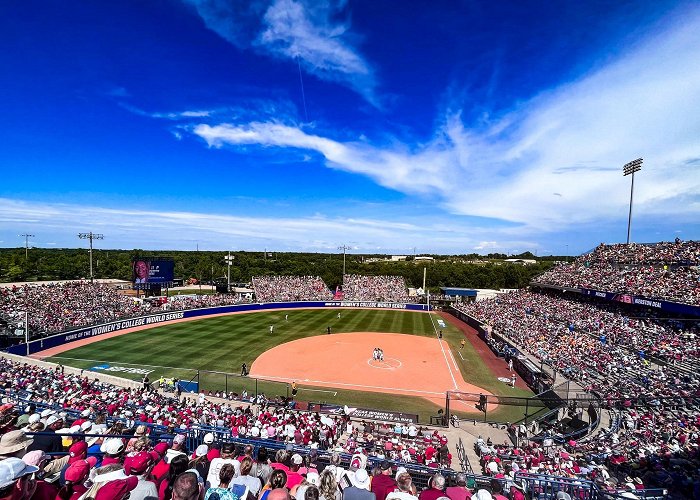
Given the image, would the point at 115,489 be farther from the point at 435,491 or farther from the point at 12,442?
the point at 435,491

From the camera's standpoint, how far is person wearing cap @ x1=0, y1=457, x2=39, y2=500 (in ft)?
10.6

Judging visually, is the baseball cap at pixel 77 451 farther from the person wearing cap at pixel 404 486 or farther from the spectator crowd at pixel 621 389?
the spectator crowd at pixel 621 389

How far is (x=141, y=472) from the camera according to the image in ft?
16.1

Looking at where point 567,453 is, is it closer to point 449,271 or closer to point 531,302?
point 531,302

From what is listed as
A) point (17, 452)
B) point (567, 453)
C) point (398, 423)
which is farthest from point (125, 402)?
point (567, 453)

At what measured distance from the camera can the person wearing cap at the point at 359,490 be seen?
4395 mm

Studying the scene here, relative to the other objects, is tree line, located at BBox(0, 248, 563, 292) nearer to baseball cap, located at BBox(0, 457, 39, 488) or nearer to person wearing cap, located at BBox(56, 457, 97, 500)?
person wearing cap, located at BBox(56, 457, 97, 500)

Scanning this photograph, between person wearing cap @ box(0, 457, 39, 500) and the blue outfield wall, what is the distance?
33.8m

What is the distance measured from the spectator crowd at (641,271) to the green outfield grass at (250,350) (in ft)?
49.2

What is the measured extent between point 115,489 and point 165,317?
1825 inches

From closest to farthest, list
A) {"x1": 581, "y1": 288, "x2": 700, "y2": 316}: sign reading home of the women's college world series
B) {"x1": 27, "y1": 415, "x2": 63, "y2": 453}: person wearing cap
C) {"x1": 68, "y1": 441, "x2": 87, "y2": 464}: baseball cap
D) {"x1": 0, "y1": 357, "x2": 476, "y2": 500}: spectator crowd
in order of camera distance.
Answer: {"x1": 0, "y1": 357, "x2": 476, "y2": 500}: spectator crowd → {"x1": 68, "y1": 441, "x2": 87, "y2": 464}: baseball cap → {"x1": 27, "y1": 415, "x2": 63, "y2": 453}: person wearing cap → {"x1": 581, "y1": 288, "x2": 700, "y2": 316}: sign reading home of the women's college world series

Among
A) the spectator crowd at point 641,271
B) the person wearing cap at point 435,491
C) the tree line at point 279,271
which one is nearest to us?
the person wearing cap at point 435,491

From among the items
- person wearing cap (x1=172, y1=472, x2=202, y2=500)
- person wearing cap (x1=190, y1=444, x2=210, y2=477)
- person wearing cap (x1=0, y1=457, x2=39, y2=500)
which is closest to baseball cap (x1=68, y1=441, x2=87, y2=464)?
person wearing cap (x1=190, y1=444, x2=210, y2=477)

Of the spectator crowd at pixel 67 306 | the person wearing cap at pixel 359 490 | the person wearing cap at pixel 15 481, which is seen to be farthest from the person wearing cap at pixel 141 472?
the spectator crowd at pixel 67 306
